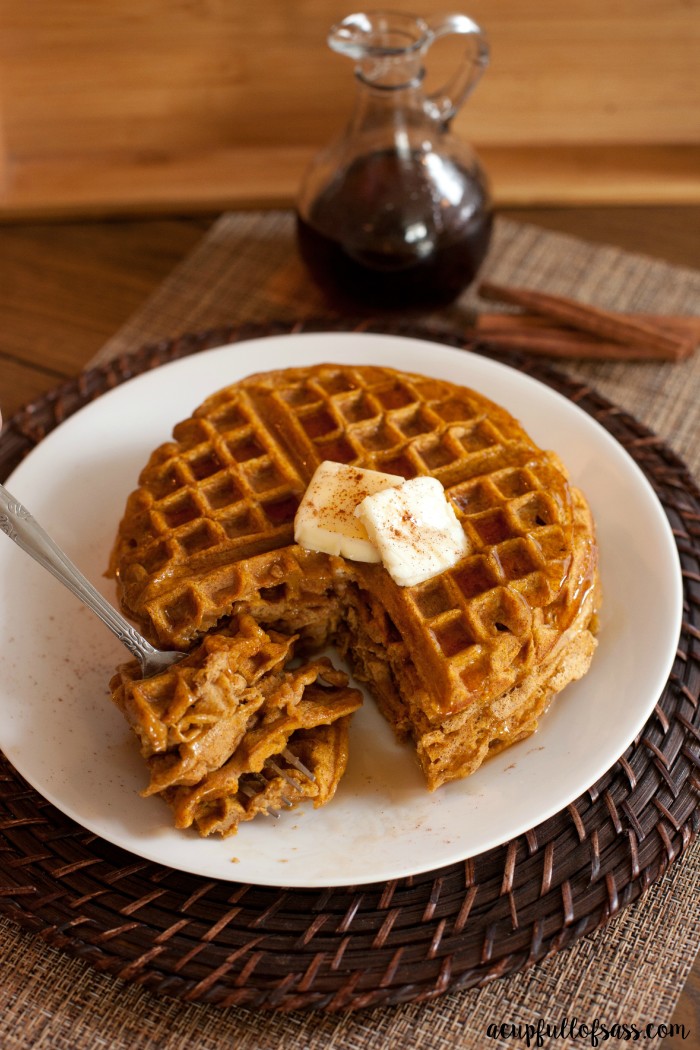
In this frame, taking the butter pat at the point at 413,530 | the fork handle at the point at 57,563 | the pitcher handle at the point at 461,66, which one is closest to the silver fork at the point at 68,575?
the fork handle at the point at 57,563

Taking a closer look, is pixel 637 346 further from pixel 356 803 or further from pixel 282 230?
pixel 356 803

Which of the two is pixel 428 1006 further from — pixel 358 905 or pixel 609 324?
pixel 609 324

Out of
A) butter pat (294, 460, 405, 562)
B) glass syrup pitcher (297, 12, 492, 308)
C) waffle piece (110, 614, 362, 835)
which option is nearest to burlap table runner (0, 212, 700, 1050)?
waffle piece (110, 614, 362, 835)

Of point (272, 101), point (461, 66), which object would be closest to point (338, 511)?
point (461, 66)

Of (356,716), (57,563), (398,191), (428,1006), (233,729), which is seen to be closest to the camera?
(428,1006)

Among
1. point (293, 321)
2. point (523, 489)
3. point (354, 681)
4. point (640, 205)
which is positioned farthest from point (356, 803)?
point (640, 205)
